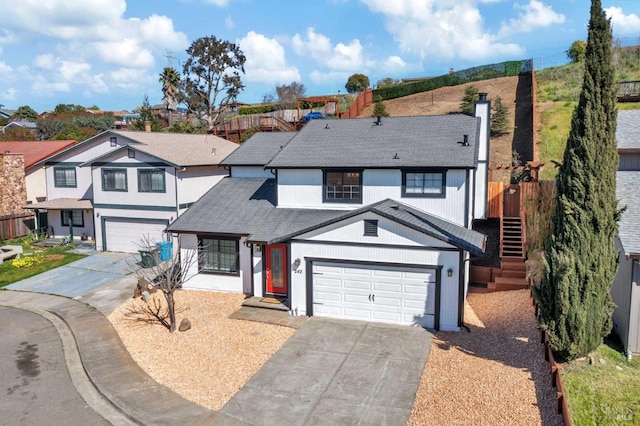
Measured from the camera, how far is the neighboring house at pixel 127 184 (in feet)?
82.2

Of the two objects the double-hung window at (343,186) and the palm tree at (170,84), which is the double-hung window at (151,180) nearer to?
the double-hung window at (343,186)

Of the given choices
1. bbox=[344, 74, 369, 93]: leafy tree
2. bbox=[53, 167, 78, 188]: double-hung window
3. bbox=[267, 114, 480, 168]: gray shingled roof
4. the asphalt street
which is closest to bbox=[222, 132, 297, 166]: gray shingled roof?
bbox=[267, 114, 480, 168]: gray shingled roof

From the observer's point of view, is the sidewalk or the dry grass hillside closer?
the sidewalk

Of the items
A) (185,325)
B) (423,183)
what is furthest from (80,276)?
(423,183)

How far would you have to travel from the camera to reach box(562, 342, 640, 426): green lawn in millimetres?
10195

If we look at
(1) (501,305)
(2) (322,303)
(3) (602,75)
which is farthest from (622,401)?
(2) (322,303)

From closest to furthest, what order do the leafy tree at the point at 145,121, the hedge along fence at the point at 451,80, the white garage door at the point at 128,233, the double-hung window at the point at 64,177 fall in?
the white garage door at the point at 128,233, the double-hung window at the point at 64,177, the leafy tree at the point at 145,121, the hedge along fence at the point at 451,80

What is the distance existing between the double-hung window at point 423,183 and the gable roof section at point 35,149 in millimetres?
26782

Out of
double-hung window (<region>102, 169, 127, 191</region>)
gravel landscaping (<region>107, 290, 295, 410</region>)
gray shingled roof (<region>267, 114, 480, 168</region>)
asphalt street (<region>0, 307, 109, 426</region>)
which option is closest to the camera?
asphalt street (<region>0, 307, 109, 426</region>)

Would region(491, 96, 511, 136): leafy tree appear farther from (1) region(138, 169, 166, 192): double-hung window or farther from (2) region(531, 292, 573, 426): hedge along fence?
(2) region(531, 292, 573, 426): hedge along fence

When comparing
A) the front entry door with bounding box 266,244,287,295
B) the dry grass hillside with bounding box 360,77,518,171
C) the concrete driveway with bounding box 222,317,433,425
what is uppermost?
the dry grass hillside with bounding box 360,77,518,171

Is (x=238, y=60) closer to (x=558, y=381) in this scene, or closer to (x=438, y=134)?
(x=438, y=134)

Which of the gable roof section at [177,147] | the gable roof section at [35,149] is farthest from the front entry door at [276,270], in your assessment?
the gable roof section at [35,149]

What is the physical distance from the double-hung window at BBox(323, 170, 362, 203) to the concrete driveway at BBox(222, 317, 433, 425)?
16.9 feet
